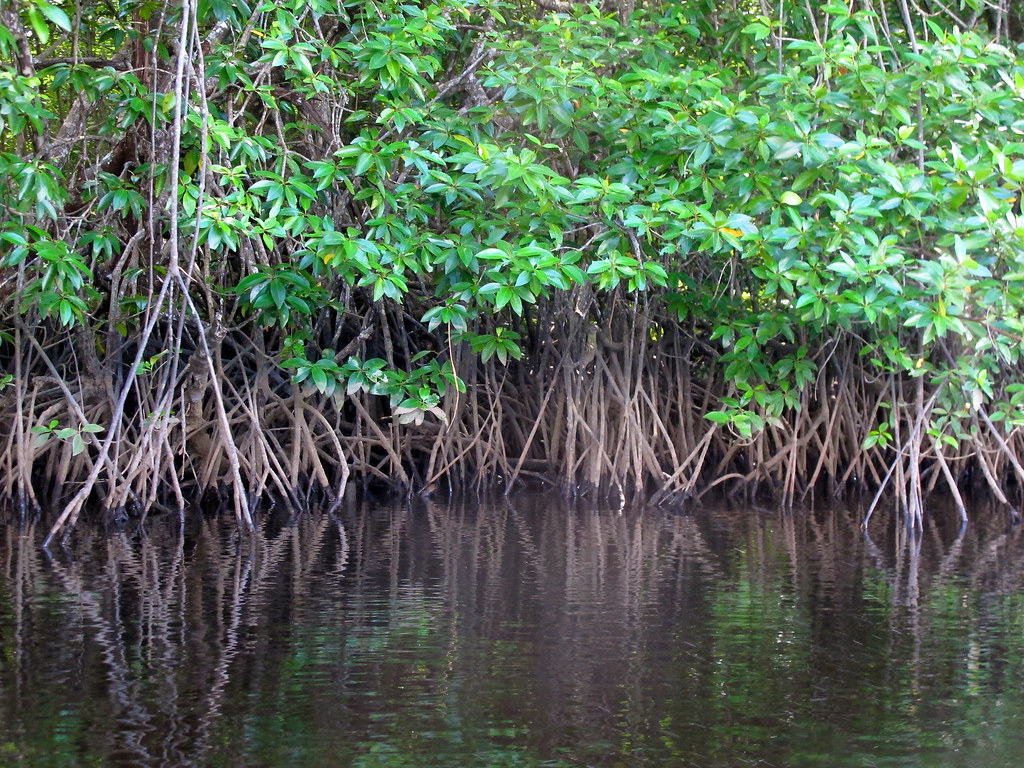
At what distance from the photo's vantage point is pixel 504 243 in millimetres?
Answer: 5539

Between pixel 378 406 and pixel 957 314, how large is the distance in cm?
393

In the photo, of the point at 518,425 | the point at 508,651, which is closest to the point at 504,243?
the point at 508,651

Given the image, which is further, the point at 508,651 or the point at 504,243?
the point at 504,243

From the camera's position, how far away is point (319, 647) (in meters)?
3.69

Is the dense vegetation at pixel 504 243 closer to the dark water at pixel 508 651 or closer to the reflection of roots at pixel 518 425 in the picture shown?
the reflection of roots at pixel 518 425

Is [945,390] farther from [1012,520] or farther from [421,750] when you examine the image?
[421,750]

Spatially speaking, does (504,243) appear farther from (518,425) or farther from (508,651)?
(518,425)

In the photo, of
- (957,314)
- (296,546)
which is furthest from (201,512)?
(957,314)

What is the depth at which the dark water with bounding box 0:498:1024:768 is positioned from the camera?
2.83 m

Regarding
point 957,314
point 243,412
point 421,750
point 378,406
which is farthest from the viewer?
point 378,406

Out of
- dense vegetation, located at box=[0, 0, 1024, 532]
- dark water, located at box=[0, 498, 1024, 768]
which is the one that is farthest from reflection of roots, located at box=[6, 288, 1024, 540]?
dark water, located at box=[0, 498, 1024, 768]

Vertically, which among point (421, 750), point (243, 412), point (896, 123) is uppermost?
point (896, 123)

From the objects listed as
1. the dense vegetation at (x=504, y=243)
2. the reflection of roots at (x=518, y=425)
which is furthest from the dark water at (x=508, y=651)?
the dense vegetation at (x=504, y=243)

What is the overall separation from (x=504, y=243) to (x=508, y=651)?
2.39m
